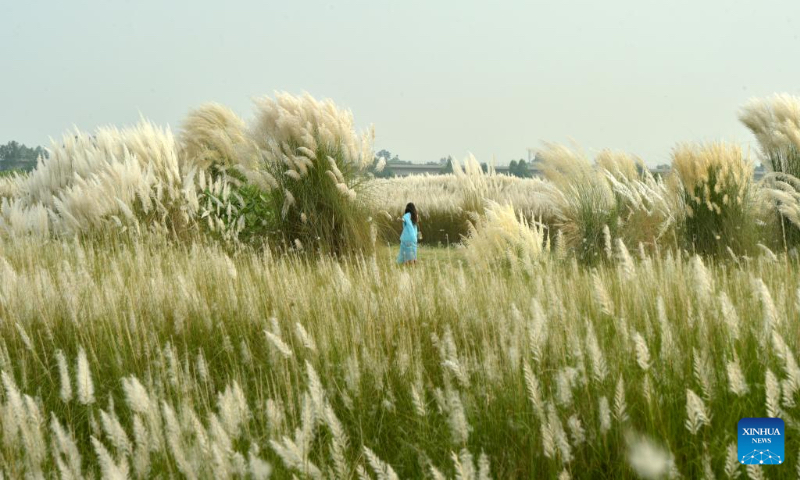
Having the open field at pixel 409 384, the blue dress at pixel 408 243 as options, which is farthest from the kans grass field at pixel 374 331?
the blue dress at pixel 408 243

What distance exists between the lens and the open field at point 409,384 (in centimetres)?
199

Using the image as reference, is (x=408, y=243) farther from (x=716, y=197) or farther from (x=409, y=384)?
(x=409, y=384)

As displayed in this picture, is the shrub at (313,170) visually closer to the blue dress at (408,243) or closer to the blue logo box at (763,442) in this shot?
the blue dress at (408,243)

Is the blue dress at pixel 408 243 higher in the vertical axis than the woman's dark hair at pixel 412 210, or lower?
lower

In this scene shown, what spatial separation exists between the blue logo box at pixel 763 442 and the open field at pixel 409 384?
57mm

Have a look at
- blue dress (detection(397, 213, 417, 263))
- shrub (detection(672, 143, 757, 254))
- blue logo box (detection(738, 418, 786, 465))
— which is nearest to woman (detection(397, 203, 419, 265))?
blue dress (detection(397, 213, 417, 263))

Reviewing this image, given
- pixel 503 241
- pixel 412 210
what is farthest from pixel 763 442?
pixel 412 210

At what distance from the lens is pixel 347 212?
764cm

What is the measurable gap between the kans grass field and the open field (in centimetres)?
1

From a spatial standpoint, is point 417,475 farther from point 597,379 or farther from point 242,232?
point 242,232

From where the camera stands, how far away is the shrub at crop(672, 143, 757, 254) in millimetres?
7008

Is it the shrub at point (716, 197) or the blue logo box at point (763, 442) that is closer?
the blue logo box at point (763, 442)

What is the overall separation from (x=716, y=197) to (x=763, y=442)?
5454 mm

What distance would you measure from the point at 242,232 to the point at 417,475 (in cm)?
633
